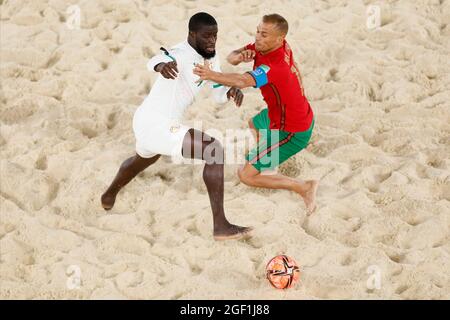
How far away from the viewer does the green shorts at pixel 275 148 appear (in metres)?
4.99

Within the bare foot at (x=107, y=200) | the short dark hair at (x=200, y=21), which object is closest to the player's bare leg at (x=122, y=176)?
the bare foot at (x=107, y=200)

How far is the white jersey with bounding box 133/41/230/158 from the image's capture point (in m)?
4.59

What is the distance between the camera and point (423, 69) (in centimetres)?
641

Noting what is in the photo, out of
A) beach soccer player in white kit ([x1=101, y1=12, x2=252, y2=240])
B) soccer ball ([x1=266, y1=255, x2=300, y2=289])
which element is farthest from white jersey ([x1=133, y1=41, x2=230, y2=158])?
soccer ball ([x1=266, y1=255, x2=300, y2=289])

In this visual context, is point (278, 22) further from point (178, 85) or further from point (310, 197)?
point (310, 197)

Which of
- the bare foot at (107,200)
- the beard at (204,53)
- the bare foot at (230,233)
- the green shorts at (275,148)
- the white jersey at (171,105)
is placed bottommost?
the bare foot at (107,200)

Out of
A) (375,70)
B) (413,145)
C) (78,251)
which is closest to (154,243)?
(78,251)

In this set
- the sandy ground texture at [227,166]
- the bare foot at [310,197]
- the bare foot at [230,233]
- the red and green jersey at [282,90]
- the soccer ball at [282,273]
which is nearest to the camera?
the soccer ball at [282,273]

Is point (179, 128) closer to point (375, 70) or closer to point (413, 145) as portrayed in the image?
point (413, 145)

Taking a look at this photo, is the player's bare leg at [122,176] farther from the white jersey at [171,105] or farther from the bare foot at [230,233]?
the bare foot at [230,233]

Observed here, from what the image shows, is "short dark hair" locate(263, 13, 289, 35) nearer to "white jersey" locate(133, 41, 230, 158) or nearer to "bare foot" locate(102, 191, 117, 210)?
"white jersey" locate(133, 41, 230, 158)

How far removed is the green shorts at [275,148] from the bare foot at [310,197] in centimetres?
24

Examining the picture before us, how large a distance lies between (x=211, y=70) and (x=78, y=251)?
131cm

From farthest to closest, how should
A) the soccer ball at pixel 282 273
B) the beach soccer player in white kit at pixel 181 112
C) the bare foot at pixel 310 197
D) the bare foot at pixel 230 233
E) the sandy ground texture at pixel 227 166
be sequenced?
the bare foot at pixel 310 197 → the bare foot at pixel 230 233 → the beach soccer player in white kit at pixel 181 112 → the sandy ground texture at pixel 227 166 → the soccer ball at pixel 282 273
